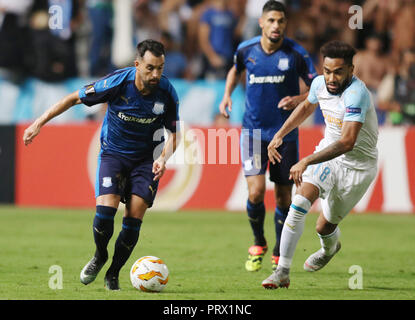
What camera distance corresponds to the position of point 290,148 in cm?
946

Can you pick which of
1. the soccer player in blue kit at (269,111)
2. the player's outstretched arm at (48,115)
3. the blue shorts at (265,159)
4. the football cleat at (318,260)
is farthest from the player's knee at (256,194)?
the player's outstretched arm at (48,115)

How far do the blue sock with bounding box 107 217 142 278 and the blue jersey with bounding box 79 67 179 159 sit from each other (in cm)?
63

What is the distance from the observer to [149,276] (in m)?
7.59

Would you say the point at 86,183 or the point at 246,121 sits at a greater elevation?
the point at 246,121

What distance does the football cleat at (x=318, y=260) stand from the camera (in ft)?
28.9

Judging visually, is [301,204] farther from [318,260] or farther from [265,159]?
[265,159]

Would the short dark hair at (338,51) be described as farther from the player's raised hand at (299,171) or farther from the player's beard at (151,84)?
the player's beard at (151,84)

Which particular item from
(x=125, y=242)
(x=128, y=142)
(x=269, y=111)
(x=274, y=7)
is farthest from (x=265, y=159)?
(x=125, y=242)

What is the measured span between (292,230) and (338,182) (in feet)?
2.52

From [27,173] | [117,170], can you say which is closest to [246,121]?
[117,170]

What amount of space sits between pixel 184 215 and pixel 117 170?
6883 mm

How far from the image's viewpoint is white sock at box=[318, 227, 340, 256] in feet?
28.2

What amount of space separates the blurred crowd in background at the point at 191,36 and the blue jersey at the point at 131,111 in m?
8.14

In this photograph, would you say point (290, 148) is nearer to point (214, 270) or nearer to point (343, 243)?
point (214, 270)
